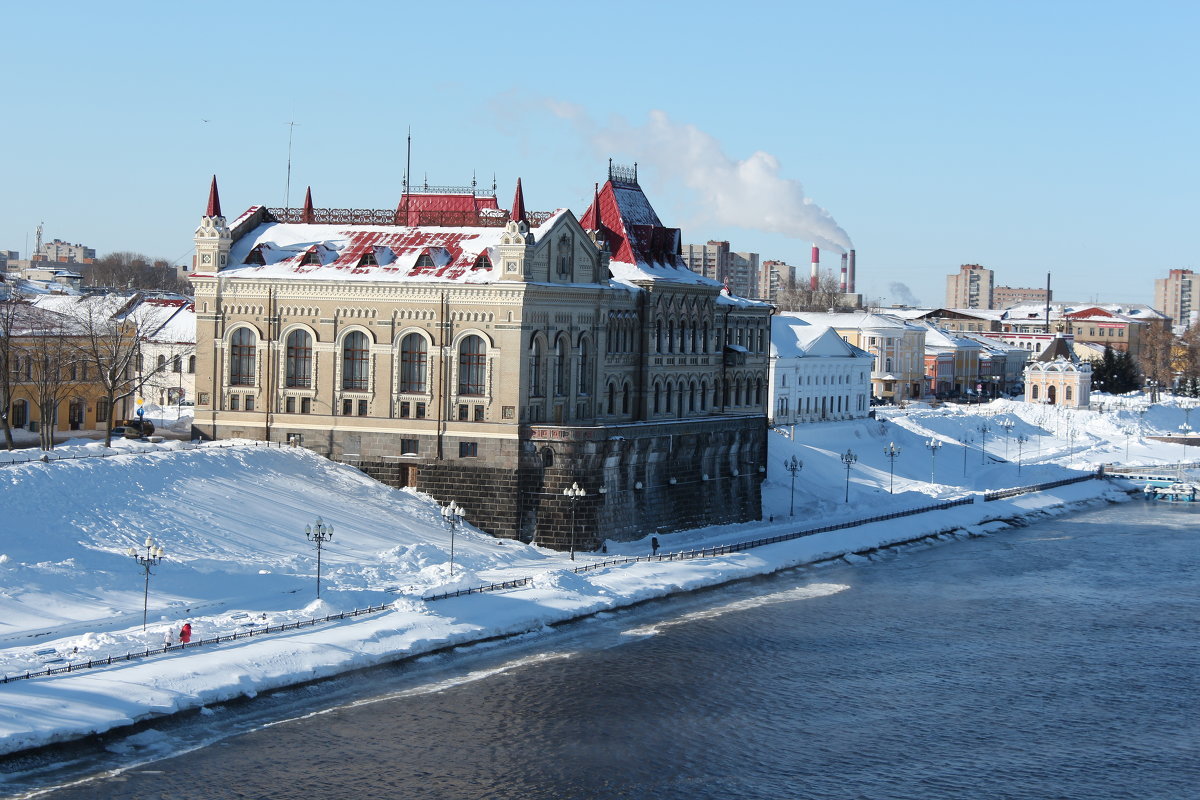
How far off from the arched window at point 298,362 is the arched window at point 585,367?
12497mm

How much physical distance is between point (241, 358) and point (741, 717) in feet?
119

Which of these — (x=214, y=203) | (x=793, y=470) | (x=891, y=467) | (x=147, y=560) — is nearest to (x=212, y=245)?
(x=214, y=203)

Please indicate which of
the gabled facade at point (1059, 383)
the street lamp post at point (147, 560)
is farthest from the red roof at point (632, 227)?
the gabled facade at point (1059, 383)

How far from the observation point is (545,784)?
4291cm

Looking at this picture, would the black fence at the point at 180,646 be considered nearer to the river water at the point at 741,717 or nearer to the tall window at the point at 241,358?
the river water at the point at 741,717

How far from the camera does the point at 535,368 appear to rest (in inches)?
2908

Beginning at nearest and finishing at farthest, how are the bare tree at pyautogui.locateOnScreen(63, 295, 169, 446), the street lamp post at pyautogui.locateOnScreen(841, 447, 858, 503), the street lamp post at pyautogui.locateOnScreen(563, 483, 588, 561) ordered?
the street lamp post at pyautogui.locateOnScreen(563, 483, 588, 561), the bare tree at pyautogui.locateOnScreen(63, 295, 169, 446), the street lamp post at pyautogui.locateOnScreen(841, 447, 858, 503)

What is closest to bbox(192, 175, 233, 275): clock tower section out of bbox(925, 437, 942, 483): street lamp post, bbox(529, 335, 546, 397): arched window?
bbox(529, 335, 546, 397): arched window

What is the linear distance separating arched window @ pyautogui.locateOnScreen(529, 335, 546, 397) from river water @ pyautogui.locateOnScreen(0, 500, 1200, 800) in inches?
475

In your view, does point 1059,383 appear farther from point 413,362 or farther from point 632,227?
point 413,362

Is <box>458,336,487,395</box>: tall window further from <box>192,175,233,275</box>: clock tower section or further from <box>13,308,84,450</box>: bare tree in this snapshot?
<box>13,308,84,450</box>: bare tree

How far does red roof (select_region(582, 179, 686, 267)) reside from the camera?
85250mm

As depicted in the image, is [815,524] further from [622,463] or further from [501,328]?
[501,328]

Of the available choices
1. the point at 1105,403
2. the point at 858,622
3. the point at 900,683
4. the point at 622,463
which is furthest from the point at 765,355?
the point at 1105,403
